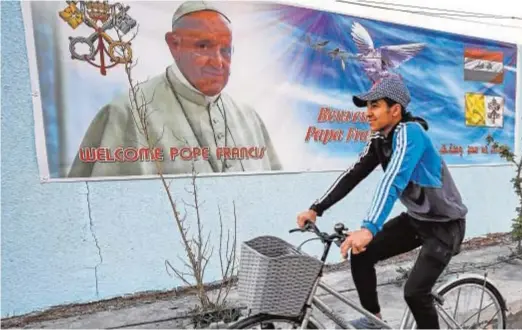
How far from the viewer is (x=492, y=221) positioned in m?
6.99

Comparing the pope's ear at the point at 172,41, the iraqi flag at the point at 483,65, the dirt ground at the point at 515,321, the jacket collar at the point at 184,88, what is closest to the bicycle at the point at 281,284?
the dirt ground at the point at 515,321

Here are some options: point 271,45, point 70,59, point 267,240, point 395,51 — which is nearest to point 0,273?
point 70,59

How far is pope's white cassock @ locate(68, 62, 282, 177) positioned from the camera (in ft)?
14.2

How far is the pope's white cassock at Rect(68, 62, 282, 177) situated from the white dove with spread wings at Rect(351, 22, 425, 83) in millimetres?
1591

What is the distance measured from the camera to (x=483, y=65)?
270 inches

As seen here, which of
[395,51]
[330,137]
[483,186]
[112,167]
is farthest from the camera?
[483,186]

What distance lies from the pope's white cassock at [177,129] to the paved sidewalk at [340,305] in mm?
1178

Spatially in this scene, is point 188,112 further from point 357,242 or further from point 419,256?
point 357,242

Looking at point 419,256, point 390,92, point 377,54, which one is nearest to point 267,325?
point 419,256

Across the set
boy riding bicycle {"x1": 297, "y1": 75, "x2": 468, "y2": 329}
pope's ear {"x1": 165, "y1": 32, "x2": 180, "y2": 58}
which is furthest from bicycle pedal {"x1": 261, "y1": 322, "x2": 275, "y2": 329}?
pope's ear {"x1": 165, "y1": 32, "x2": 180, "y2": 58}

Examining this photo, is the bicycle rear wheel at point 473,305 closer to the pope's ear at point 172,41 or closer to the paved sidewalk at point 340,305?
the paved sidewalk at point 340,305

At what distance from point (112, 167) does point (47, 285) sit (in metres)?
1.12

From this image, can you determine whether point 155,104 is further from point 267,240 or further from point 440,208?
point 440,208

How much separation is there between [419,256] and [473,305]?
647mm
